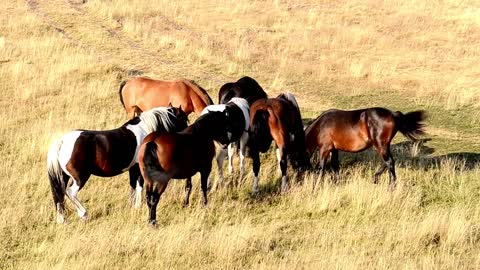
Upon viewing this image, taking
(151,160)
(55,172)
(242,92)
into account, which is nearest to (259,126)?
(242,92)

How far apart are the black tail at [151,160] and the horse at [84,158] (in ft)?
2.55

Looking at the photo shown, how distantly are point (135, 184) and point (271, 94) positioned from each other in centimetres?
835

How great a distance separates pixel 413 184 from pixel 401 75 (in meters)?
9.81

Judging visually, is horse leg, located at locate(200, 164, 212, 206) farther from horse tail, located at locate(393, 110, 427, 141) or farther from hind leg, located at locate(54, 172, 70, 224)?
horse tail, located at locate(393, 110, 427, 141)

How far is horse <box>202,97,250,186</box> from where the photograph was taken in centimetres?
976

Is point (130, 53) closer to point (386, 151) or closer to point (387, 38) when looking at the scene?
point (387, 38)

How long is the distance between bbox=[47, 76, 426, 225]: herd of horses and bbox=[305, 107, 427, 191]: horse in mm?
15

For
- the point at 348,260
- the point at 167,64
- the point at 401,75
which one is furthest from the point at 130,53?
the point at 348,260

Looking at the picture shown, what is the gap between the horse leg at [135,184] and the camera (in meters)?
8.90

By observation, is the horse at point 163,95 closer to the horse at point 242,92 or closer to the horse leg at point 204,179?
the horse at point 242,92

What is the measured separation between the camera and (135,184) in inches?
357

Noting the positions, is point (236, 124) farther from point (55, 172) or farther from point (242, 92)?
point (55, 172)

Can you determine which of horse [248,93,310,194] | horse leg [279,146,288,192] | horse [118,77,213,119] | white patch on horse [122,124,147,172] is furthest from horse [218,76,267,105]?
white patch on horse [122,124,147,172]

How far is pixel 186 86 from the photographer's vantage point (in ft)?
39.4
